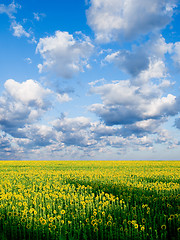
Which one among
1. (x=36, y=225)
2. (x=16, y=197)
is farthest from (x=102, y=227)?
(x=16, y=197)

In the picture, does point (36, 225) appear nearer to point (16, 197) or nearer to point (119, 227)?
point (119, 227)

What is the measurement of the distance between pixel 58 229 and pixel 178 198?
6732 millimetres

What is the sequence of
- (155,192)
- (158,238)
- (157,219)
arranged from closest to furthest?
(158,238) < (157,219) < (155,192)

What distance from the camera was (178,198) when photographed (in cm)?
1036

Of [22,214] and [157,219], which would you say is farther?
[22,214]

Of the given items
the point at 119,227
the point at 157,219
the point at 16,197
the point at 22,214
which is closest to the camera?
the point at 119,227

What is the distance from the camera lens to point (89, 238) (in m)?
6.41

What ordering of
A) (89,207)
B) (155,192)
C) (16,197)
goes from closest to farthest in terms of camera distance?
1. (89,207)
2. (16,197)
3. (155,192)

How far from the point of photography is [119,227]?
22.2 feet

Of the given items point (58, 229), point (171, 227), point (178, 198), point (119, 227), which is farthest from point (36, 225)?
point (178, 198)

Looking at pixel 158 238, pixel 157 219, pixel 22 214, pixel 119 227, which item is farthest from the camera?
pixel 22 214

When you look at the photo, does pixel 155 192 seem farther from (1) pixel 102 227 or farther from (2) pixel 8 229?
(2) pixel 8 229

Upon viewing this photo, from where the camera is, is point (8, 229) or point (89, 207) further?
point (89, 207)

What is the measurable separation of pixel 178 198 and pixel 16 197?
8328 millimetres
